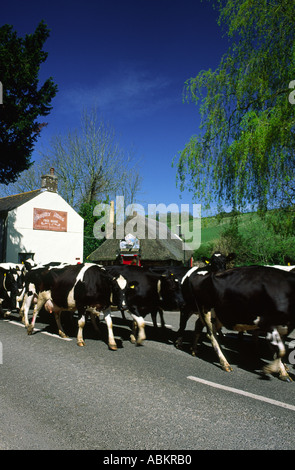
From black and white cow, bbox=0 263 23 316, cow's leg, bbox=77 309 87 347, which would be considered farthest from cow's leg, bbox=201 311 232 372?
black and white cow, bbox=0 263 23 316

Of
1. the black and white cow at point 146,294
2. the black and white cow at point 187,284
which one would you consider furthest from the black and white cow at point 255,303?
the black and white cow at point 146,294

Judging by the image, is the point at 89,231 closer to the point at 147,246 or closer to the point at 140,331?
the point at 147,246

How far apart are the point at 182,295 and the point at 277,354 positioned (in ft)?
8.16

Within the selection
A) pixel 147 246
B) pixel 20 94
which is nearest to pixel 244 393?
pixel 20 94

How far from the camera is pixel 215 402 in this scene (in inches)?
169

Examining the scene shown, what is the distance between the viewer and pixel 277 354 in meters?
5.05

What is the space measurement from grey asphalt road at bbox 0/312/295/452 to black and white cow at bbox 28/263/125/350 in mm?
928

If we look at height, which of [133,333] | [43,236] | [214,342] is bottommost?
[133,333]

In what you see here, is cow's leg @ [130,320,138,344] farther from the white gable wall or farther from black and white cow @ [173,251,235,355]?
the white gable wall

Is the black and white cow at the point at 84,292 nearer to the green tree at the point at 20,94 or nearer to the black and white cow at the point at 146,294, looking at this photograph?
the black and white cow at the point at 146,294

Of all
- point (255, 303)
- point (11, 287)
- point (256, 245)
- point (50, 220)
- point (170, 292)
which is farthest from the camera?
point (50, 220)
